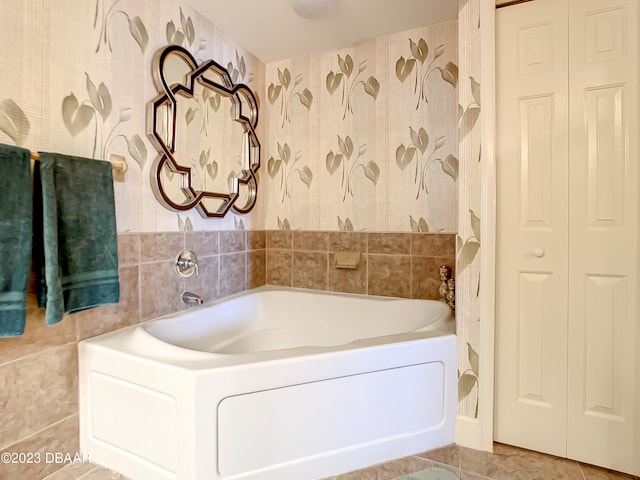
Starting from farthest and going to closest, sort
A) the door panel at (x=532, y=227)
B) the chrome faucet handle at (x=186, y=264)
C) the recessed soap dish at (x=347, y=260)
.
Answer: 1. the recessed soap dish at (x=347, y=260)
2. the chrome faucet handle at (x=186, y=264)
3. the door panel at (x=532, y=227)

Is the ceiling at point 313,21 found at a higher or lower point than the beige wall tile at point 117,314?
higher

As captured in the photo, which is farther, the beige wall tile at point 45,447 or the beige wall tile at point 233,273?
the beige wall tile at point 233,273

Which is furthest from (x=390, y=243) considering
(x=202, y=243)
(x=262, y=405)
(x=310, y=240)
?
(x=262, y=405)

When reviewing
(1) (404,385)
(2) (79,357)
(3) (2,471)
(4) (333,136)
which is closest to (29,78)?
(2) (79,357)

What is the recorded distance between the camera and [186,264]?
178 cm

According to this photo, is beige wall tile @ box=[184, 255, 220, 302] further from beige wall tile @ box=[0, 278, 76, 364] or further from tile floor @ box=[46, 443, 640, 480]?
tile floor @ box=[46, 443, 640, 480]

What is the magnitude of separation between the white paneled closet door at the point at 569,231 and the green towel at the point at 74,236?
1.70 meters

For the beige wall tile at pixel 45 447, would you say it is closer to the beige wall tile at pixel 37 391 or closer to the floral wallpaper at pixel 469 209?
the beige wall tile at pixel 37 391

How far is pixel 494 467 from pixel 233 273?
5.67ft

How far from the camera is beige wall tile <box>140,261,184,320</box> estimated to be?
1619 mm

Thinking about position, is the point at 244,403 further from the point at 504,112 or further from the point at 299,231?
the point at 504,112

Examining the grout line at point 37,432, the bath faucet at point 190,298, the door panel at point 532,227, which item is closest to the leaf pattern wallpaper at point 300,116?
the door panel at point 532,227

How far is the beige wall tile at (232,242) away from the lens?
2148 millimetres

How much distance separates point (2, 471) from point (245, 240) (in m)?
1.57
